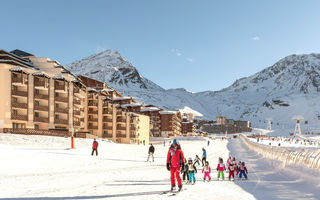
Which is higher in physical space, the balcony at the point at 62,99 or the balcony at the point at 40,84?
the balcony at the point at 40,84

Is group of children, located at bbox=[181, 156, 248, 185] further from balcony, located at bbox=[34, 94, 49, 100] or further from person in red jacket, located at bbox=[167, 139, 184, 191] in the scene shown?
balcony, located at bbox=[34, 94, 49, 100]

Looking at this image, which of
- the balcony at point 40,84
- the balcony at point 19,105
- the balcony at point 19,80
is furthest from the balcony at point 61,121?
the balcony at point 19,80

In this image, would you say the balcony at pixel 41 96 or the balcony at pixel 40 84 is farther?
the balcony at pixel 40 84

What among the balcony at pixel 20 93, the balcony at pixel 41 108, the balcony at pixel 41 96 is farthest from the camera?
the balcony at pixel 41 96

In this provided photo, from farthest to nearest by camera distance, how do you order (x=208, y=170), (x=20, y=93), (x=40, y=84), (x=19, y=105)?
(x=40, y=84) → (x=20, y=93) → (x=19, y=105) → (x=208, y=170)

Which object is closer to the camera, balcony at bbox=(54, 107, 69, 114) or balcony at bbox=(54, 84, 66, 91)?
balcony at bbox=(54, 107, 69, 114)

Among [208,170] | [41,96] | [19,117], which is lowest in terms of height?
[208,170]

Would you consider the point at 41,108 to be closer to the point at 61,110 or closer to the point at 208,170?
the point at 61,110

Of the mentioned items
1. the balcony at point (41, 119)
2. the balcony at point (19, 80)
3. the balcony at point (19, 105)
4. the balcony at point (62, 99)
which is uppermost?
the balcony at point (19, 80)

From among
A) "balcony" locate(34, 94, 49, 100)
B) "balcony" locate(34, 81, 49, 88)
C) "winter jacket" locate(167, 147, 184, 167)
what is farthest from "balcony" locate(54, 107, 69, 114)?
"winter jacket" locate(167, 147, 184, 167)

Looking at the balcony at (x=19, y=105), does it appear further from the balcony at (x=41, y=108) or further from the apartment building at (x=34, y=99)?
the balcony at (x=41, y=108)

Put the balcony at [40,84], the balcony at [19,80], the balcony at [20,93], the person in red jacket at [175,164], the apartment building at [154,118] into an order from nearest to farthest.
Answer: the person in red jacket at [175,164] < the balcony at [20,93] < the balcony at [19,80] < the balcony at [40,84] < the apartment building at [154,118]

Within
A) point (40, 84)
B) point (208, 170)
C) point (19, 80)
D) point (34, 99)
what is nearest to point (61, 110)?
point (34, 99)

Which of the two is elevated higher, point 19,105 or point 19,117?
point 19,105
